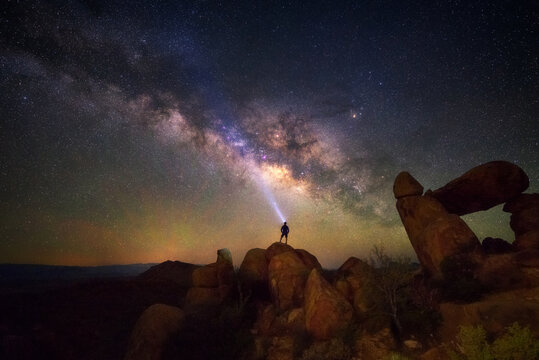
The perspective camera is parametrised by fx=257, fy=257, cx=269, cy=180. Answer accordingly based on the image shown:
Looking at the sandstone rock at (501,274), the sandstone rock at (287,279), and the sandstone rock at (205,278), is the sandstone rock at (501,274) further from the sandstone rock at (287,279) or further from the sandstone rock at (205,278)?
the sandstone rock at (205,278)

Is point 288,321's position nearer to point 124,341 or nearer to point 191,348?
point 191,348

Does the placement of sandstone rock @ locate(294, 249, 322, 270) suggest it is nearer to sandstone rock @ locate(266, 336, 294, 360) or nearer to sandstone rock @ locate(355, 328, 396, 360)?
sandstone rock @ locate(266, 336, 294, 360)

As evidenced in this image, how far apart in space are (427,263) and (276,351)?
33.7ft

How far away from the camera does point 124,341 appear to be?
15203mm

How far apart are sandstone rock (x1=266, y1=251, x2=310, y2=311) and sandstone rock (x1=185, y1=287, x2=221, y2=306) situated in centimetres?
394

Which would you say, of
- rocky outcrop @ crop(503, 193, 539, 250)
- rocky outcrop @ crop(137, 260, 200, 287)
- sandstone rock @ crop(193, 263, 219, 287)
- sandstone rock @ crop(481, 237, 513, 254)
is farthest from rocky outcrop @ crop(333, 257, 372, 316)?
rocky outcrop @ crop(137, 260, 200, 287)

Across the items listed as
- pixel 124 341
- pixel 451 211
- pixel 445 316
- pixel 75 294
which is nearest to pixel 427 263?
pixel 445 316

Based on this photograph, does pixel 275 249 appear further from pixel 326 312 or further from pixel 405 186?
pixel 405 186

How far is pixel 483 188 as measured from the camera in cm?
1877

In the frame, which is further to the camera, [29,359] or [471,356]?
[29,359]

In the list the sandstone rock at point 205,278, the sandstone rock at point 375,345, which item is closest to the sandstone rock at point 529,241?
the sandstone rock at point 375,345

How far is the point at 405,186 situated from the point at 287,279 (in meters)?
11.7

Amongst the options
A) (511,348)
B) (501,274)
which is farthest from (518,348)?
(501,274)

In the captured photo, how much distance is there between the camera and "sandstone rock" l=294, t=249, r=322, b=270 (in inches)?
762
